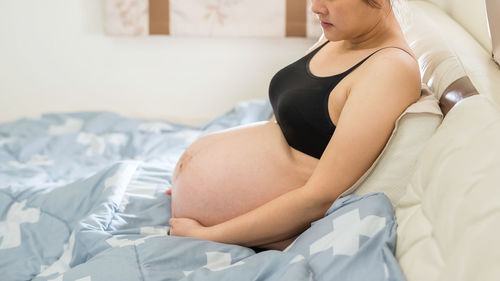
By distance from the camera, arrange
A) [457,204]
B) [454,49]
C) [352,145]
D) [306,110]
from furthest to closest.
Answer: [454,49], [306,110], [352,145], [457,204]

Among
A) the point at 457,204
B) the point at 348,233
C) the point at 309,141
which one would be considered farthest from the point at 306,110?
the point at 457,204

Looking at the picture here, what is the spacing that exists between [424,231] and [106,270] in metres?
0.52

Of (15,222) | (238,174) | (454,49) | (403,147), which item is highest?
(454,49)

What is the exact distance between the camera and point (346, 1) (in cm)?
110

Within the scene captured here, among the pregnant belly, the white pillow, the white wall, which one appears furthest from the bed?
the white wall

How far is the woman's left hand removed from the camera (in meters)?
1.21

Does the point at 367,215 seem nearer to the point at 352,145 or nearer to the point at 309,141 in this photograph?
the point at 352,145

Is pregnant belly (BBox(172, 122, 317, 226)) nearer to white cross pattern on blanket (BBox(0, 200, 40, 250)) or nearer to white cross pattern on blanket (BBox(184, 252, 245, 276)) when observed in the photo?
white cross pattern on blanket (BBox(184, 252, 245, 276))

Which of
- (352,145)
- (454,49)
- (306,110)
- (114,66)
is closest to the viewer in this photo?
(352,145)

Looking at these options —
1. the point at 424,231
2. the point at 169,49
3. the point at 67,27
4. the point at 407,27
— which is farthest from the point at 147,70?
the point at 424,231

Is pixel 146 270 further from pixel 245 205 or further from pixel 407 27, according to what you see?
pixel 407 27

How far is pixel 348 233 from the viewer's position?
0.92 meters

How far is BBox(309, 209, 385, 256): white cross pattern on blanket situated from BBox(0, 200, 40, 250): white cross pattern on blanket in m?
0.70

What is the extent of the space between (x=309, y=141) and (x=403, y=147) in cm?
22
